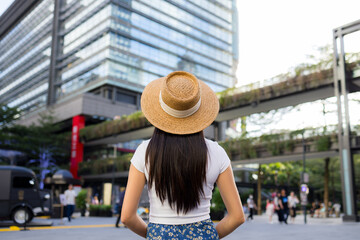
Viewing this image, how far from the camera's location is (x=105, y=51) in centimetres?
5338

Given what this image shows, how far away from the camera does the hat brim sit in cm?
194

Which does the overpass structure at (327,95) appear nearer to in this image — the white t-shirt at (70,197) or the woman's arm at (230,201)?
the white t-shirt at (70,197)

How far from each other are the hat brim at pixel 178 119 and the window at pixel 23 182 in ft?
51.2

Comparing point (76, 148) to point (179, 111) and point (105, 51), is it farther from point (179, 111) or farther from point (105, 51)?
point (179, 111)

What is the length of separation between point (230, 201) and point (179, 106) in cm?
57

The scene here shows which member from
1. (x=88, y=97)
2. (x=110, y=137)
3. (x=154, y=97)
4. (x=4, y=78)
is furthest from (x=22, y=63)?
(x=154, y=97)

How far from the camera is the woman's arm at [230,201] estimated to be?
1945 mm

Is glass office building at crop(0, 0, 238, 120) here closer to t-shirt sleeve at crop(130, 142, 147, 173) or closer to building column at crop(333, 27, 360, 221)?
building column at crop(333, 27, 360, 221)

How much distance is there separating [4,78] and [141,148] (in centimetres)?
10159

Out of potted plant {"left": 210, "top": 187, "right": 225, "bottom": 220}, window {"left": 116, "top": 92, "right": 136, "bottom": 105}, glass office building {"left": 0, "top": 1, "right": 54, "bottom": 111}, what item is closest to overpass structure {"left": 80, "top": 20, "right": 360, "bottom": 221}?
potted plant {"left": 210, "top": 187, "right": 225, "bottom": 220}

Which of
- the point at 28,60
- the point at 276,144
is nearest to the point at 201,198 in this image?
the point at 276,144

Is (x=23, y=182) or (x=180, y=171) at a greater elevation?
(x=180, y=171)

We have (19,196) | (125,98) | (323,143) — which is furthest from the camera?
(125,98)

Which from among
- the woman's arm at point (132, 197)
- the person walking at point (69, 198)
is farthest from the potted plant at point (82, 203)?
the woman's arm at point (132, 197)
